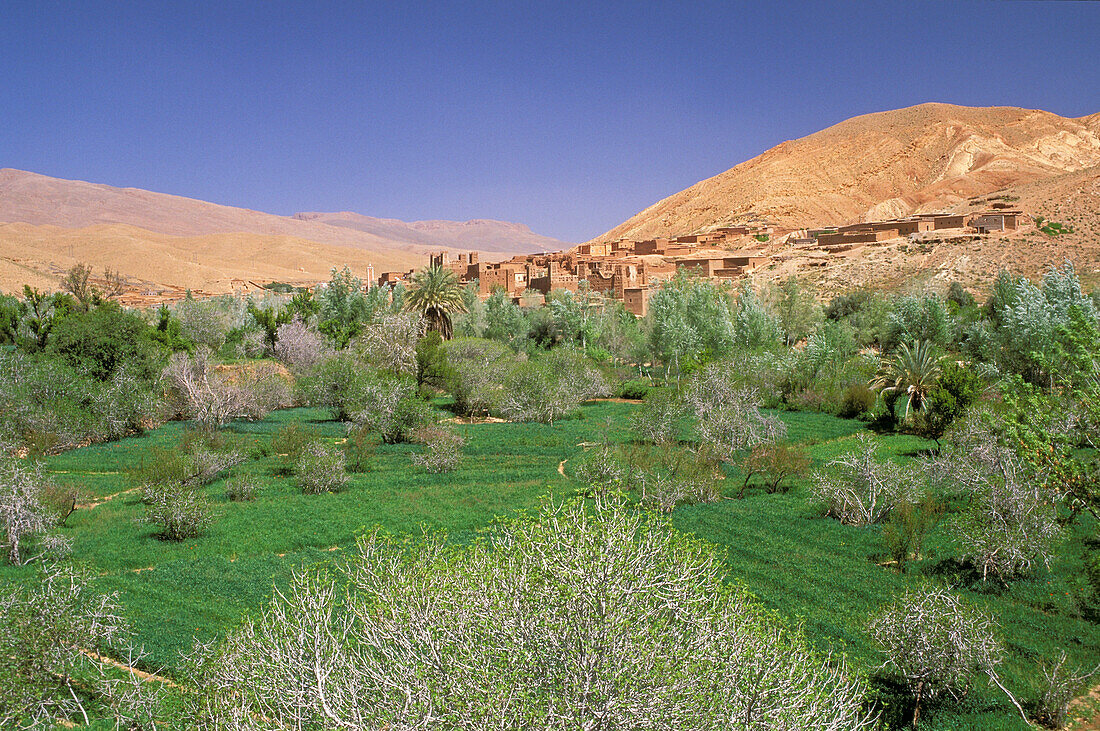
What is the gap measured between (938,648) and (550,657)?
5389mm

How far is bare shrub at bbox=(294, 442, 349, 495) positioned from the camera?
16.7 m

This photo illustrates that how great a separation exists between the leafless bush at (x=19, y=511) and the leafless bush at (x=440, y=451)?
8.42m

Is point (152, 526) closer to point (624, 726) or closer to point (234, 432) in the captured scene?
point (234, 432)

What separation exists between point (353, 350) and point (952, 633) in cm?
2680

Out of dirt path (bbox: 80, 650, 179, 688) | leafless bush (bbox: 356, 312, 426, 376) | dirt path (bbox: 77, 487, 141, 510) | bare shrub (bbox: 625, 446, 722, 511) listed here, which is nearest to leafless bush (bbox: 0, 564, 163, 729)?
dirt path (bbox: 80, 650, 179, 688)

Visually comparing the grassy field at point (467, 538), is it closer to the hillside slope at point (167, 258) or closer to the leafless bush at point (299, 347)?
the leafless bush at point (299, 347)

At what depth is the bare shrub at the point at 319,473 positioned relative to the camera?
16734 millimetres

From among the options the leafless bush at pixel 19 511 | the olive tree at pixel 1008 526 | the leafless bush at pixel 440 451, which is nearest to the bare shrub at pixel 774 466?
the olive tree at pixel 1008 526

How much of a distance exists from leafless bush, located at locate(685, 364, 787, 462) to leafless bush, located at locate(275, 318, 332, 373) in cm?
1802

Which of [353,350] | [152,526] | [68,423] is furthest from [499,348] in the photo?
[152,526]

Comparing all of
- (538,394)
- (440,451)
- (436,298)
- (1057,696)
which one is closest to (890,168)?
(436,298)

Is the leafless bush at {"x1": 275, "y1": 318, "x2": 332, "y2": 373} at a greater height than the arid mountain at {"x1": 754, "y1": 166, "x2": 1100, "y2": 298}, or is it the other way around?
the arid mountain at {"x1": 754, "y1": 166, "x2": 1100, "y2": 298}

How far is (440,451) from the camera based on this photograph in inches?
743

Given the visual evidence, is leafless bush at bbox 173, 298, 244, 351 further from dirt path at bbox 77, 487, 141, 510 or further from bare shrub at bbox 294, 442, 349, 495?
bare shrub at bbox 294, 442, 349, 495
